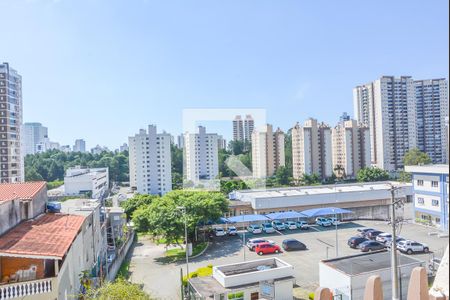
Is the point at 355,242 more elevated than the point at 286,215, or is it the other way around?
the point at 286,215

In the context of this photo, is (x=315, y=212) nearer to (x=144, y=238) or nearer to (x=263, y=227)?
(x=263, y=227)

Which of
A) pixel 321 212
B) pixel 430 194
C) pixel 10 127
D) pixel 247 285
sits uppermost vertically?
pixel 10 127

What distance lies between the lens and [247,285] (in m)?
9.04

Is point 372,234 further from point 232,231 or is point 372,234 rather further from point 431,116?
point 431,116

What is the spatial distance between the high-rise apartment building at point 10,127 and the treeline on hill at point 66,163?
41.4 feet

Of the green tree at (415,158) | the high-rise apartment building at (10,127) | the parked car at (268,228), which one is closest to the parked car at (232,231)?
the parked car at (268,228)

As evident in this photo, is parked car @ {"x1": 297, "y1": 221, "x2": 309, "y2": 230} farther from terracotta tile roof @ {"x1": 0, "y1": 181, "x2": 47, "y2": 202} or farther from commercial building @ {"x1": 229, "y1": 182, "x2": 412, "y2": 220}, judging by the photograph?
terracotta tile roof @ {"x1": 0, "y1": 181, "x2": 47, "y2": 202}

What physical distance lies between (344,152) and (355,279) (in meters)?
34.5

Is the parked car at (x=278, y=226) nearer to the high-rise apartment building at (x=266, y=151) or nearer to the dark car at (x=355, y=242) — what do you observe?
the dark car at (x=355, y=242)

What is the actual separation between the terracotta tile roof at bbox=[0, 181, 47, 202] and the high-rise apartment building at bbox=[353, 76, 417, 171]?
136ft

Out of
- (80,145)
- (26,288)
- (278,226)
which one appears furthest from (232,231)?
(80,145)

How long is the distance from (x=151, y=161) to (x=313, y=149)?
18170 mm

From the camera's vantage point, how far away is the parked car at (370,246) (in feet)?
44.4

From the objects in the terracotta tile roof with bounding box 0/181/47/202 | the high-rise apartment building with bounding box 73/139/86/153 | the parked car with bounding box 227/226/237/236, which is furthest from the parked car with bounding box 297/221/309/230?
the high-rise apartment building with bounding box 73/139/86/153
